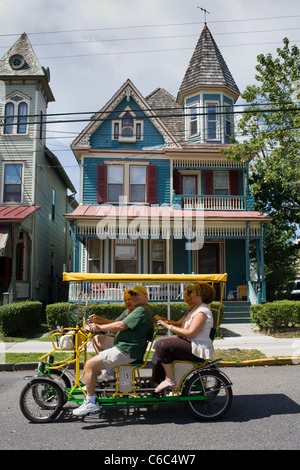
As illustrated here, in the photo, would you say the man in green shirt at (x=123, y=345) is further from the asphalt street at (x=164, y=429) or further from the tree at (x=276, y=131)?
the tree at (x=276, y=131)

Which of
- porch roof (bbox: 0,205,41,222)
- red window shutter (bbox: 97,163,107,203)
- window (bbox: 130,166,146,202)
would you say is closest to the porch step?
window (bbox: 130,166,146,202)

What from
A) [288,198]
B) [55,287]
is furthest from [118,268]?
[288,198]

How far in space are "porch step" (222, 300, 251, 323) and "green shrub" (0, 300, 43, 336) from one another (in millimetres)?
7122

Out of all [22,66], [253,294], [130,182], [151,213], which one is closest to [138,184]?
[130,182]

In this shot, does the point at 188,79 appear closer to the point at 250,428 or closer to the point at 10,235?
the point at 10,235

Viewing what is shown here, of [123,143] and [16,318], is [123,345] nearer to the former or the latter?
[16,318]

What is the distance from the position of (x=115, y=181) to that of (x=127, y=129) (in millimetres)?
2564

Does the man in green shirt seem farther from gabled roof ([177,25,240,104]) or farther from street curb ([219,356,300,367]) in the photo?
gabled roof ([177,25,240,104])

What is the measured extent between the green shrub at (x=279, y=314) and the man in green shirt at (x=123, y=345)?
27.0ft

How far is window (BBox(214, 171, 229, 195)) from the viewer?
19.6 m

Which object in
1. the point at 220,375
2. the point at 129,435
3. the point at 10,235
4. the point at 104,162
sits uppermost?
the point at 104,162

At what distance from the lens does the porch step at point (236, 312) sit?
15.4 m

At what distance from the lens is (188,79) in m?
20.7
